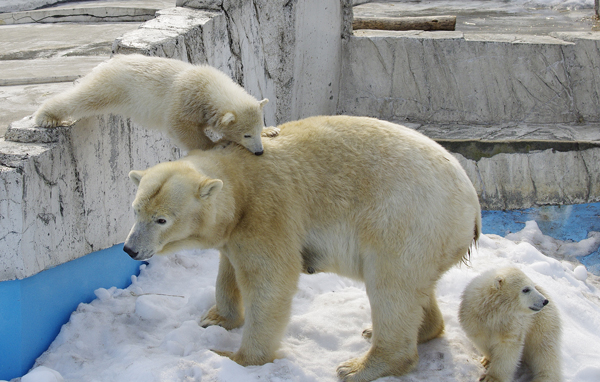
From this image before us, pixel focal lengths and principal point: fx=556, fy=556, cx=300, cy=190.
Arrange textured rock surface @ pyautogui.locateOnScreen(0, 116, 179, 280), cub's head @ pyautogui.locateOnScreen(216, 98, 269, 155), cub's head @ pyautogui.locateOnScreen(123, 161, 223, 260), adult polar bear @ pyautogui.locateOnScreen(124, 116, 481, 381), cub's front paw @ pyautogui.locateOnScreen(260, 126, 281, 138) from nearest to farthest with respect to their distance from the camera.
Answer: cub's head @ pyautogui.locateOnScreen(123, 161, 223, 260) → textured rock surface @ pyautogui.locateOnScreen(0, 116, 179, 280) → adult polar bear @ pyautogui.locateOnScreen(124, 116, 481, 381) → cub's head @ pyautogui.locateOnScreen(216, 98, 269, 155) → cub's front paw @ pyautogui.locateOnScreen(260, 126, 281, 138)

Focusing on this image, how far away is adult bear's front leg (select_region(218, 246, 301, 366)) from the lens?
3.26 metres

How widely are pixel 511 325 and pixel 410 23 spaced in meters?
6.33

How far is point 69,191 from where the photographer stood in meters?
3.57

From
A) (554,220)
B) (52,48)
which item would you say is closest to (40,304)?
(52,48)

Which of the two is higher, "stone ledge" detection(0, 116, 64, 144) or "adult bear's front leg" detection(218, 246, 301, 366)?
"stone ledge" detection(0, 116, 64, 144)

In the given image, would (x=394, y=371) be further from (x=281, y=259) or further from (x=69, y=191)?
(x=69, y=191)

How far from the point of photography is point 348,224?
3354mm

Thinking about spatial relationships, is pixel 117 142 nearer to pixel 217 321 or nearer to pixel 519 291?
pixel 217 321

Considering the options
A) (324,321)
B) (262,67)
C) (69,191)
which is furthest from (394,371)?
(262,67)

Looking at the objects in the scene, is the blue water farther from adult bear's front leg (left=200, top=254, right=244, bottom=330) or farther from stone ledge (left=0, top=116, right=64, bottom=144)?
stone ledge (left=0, top=116, right=64, bottom=144)

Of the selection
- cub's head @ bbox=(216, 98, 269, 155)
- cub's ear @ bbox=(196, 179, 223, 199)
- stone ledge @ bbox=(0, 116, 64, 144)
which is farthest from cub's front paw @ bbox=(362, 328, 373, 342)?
stone ledge @ bbox=(0, 116, 64, 144)

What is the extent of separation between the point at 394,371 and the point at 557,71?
18.6 ft

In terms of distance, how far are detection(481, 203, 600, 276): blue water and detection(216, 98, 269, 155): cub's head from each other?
174 inches

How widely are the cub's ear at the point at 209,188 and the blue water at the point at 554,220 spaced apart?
4995mm
